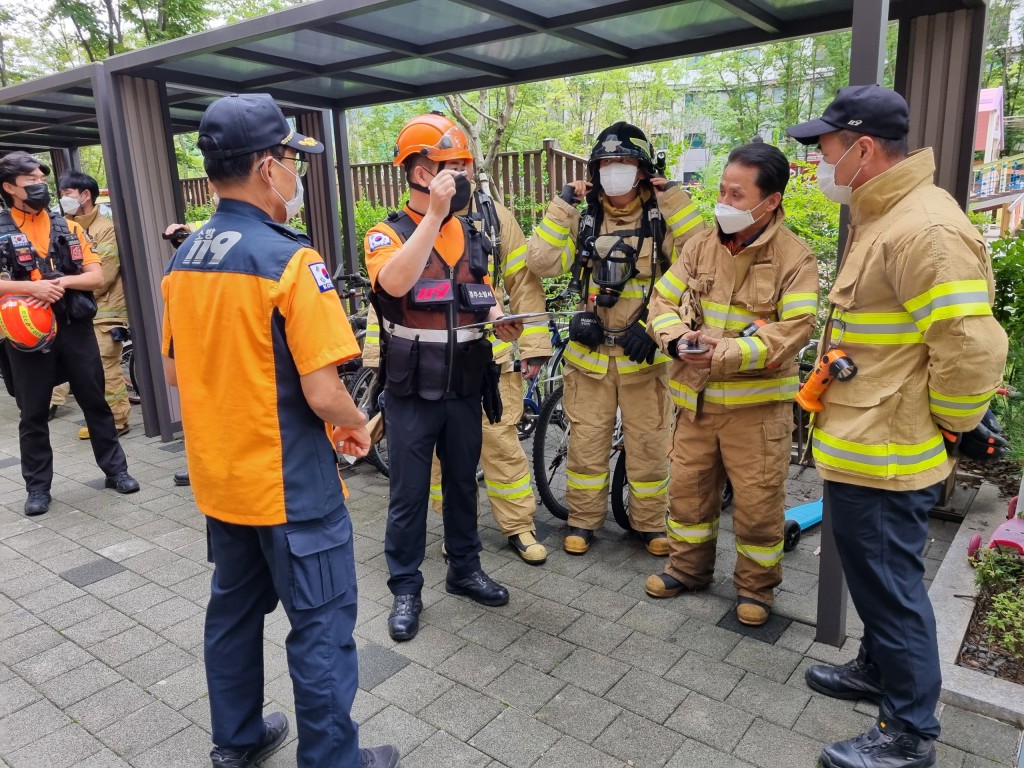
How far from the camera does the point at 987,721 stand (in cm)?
259

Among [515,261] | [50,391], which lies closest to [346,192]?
[50,391]

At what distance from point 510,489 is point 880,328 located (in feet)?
7.26

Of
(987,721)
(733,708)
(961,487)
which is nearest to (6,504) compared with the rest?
(733,708)

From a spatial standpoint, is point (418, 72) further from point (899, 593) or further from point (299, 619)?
point (899, 593)

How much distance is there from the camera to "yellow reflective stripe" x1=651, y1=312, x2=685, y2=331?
10.5 ft

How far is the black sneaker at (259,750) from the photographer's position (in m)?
2.41

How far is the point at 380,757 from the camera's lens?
244 centimetres

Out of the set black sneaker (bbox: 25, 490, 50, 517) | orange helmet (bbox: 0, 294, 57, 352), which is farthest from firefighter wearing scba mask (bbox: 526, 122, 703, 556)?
black sneaker (bbox: 25, 490, 50, 517)

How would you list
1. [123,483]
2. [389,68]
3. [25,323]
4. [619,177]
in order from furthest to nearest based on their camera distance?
[389,68], [123,483], [25,323], [619,177]

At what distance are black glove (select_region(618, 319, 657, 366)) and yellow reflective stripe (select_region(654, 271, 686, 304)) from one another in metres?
0.36

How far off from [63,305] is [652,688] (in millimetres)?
4314

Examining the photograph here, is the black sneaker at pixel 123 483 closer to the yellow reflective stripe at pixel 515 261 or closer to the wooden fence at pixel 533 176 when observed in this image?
the yellow reflective stripe at pixel 515 261

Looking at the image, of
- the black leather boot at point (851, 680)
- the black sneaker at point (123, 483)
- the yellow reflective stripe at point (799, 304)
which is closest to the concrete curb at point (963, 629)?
the black leather boot at point (851, 680)

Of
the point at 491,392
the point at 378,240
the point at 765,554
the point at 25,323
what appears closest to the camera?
the point at 378,240
